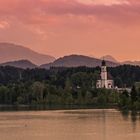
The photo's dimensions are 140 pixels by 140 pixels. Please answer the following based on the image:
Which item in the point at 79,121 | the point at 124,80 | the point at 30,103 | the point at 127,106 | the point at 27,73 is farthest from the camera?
the point at 27,73

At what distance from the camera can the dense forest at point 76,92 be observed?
95.6m

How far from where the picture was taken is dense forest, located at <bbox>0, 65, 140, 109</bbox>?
95613 mm

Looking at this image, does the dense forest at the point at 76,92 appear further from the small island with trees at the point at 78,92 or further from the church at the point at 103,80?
the church at the point at 103,80

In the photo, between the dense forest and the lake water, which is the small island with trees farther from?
the lake water

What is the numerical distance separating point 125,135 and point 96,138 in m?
2.22

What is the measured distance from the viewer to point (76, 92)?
109 m

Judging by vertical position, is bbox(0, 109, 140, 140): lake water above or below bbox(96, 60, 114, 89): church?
below

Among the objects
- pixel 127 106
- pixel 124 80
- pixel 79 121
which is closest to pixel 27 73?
pixel 124 80

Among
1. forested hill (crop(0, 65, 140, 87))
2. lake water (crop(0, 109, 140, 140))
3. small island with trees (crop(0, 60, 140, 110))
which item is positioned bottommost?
lake water (crop(0, 109, 140, 140))

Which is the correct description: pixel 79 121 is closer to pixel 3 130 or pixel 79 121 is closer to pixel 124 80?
pixel 3 130

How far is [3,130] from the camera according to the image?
157 ft

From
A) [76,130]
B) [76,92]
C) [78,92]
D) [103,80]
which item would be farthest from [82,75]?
[76,130]

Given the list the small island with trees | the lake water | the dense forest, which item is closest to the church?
the small island with trees

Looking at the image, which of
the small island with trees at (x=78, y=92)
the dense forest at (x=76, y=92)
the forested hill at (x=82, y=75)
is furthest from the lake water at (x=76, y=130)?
the forested hill at (x=82, y=75)
